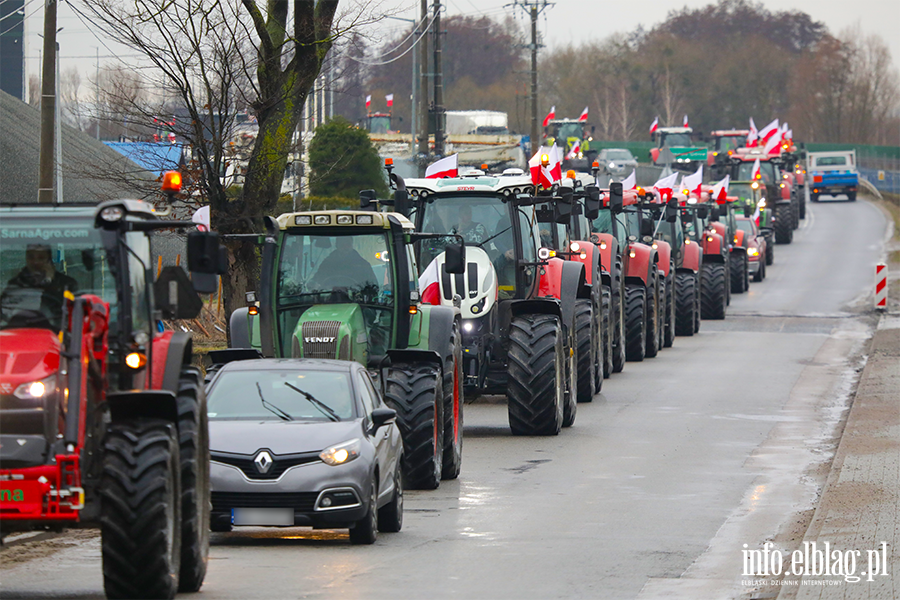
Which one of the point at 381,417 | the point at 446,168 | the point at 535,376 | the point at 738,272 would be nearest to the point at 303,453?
the point at 381,417

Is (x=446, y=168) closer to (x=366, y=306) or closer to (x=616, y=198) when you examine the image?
(x=616, y=198)

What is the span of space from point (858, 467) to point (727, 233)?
26.7 meters

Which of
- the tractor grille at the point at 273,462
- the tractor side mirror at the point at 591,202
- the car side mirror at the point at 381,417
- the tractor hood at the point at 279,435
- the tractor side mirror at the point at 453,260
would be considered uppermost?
the tractor side mirror at the point at 591,202

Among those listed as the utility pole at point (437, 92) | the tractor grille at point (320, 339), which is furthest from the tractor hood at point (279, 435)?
the utility pole at point (437, 92)

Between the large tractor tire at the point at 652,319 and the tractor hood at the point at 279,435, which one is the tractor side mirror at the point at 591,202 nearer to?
the large tractor tire at the point at 652,319

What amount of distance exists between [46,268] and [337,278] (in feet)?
20.9

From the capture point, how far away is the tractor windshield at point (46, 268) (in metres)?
8.32

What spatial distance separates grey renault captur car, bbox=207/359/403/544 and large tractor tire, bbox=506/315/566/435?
550 cm

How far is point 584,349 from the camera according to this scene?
69.1ft

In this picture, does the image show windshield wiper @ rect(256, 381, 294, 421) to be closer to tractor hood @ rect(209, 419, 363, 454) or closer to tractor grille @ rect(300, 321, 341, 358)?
tractor hood @ rect(209, 419, 363, 454)

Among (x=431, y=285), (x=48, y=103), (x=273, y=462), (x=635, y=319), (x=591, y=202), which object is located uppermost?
(x=48, y=103)

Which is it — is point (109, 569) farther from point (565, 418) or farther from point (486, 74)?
point (486, 74)

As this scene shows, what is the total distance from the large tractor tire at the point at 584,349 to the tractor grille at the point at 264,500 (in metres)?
10.5

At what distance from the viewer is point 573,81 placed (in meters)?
123
